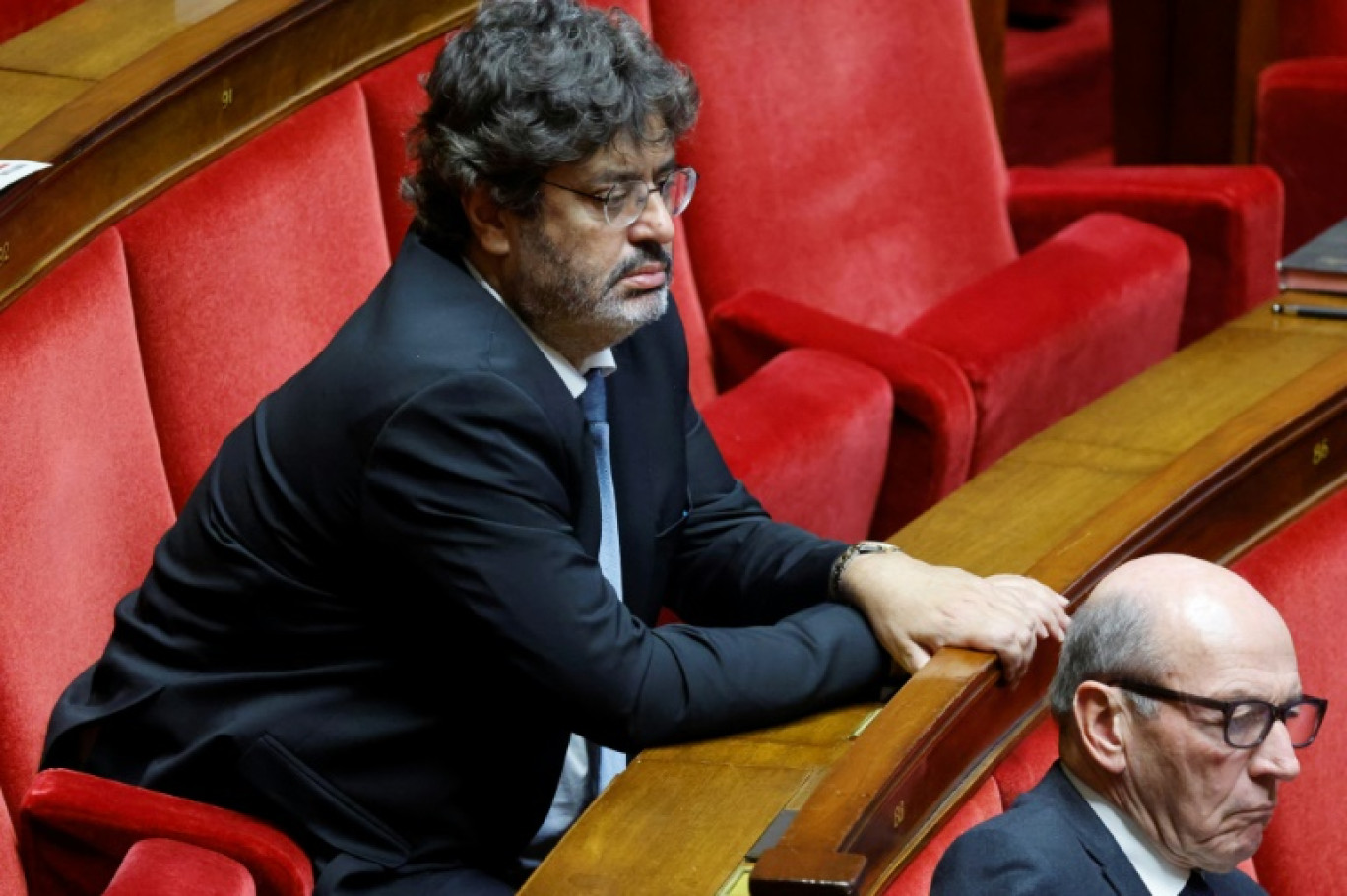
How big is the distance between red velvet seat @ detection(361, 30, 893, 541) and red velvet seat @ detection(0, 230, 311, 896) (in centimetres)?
13

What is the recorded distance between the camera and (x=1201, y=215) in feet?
2.95

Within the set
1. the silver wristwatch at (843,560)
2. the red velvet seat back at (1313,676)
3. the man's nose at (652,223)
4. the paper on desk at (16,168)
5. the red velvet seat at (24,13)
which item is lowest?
the red velvet seat back at (1313,676)

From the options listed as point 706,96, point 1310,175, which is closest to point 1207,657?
point 706,96

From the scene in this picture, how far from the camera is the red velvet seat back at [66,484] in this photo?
559 mm

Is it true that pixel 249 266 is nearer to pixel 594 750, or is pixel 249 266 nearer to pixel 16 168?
pixel 16 168

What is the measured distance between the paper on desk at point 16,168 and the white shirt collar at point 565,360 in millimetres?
133

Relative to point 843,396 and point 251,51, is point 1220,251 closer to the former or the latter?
point 843,396

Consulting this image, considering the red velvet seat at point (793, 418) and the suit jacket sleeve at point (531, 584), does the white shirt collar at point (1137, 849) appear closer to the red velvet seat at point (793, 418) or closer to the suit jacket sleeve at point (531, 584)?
the suit jacket sleeve at point (531, 584)

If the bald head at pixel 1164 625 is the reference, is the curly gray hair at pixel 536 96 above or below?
above

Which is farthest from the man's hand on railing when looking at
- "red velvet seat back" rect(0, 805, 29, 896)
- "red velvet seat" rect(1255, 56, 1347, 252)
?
"red velvet seat" rect(1255, 56, 1347, 252)

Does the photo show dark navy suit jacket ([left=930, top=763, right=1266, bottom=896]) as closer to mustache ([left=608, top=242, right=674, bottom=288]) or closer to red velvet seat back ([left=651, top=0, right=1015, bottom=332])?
mustache ([left=608, top=242, right=674, bottom=288])

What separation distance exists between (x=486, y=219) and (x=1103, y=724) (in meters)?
0.18

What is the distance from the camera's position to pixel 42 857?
530 mm

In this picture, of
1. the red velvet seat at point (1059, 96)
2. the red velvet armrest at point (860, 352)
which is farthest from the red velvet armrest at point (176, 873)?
the red velvet seat at point (1059, 96)
